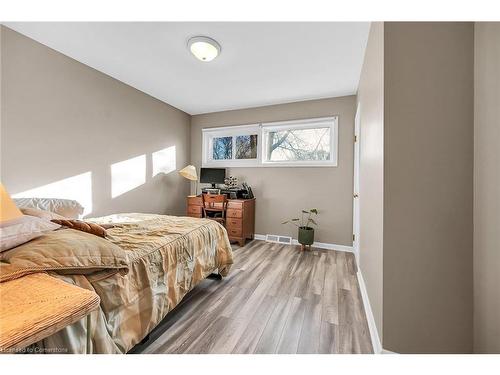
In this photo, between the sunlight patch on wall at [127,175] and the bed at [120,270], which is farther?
the sunlight patch on wall at [127,175]

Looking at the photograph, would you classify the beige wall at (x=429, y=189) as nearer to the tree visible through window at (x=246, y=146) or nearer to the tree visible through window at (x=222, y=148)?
the tree visible through window at (x=246, y=146)

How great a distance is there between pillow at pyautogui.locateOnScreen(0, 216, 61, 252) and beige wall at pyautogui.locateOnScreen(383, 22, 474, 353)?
6.00ft

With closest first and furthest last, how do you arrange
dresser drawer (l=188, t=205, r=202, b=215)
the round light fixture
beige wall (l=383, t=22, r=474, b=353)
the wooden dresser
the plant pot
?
beige wall (l=383, t=22, r=474, b=353) < the round light fixture < the plant pot < the wooden dresser < dresser drawer (l=188, t=205, r=202, b=215)

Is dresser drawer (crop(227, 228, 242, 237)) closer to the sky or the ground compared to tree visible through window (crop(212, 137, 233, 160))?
closer to the ground

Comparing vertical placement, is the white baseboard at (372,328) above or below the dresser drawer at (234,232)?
below

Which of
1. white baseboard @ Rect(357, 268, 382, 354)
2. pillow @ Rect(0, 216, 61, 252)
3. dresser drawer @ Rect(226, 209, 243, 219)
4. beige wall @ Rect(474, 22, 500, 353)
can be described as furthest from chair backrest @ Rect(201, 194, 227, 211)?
beige wall @ Rect(474, 22, 500, 353)

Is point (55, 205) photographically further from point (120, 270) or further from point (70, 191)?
point (120, 270)

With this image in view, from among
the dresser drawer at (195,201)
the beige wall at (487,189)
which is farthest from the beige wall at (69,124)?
the beige wall at (487,189)

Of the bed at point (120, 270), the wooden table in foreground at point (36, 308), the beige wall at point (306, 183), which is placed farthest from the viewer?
the beige wall at point (306, 183)

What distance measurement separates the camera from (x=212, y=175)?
3934 mm

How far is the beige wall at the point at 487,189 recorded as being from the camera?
93 centimetres

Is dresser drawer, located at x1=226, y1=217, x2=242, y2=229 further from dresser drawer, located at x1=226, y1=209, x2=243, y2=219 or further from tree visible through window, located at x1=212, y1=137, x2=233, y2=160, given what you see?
tree visible through window, located at x1=212, y1=137, x2=233, y2=160

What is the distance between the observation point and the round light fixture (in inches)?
76.0

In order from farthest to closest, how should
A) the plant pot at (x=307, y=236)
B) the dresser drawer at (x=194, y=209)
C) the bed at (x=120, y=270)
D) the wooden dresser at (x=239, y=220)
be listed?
1. the dresser drawer at (x=194, y=209)
2. the wooden dresser at (x=239, y=220)
3. the plant pot at (x=307, y=236)
4. the bed at (x=120, y=270)
